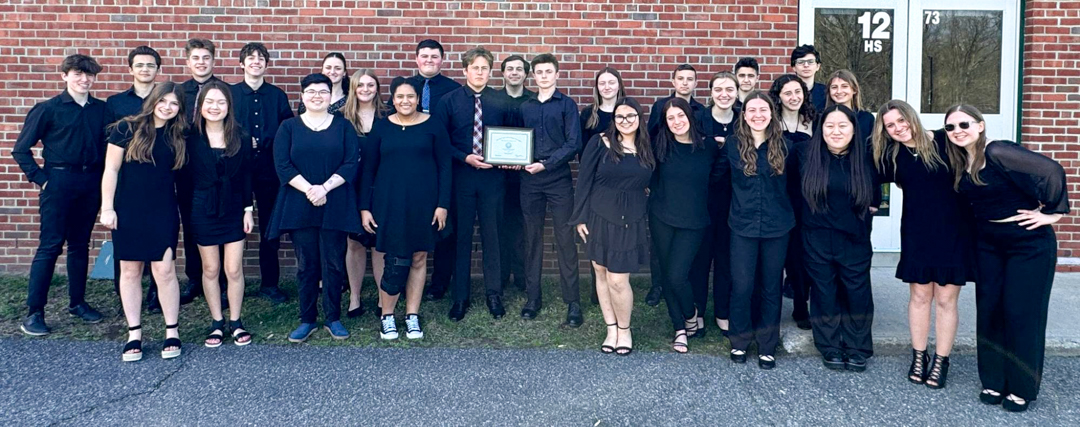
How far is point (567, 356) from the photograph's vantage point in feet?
16.3

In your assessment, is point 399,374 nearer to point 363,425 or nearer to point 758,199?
point 363,425

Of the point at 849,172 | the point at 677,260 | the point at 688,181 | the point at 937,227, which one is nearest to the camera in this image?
the point at 937,227

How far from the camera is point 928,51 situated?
285 inches

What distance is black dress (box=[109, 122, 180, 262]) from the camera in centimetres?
473

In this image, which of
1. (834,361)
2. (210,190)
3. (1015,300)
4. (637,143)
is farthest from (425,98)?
(1015,300)

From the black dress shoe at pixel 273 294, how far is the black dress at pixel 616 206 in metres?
2.77

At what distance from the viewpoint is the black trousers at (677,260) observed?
5.01 metres

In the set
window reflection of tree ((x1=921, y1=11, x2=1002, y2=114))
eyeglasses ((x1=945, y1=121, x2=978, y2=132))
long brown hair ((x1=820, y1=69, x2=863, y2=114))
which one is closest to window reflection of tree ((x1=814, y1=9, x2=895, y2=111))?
window reflection of tree ((x1=921, y1=11, x2=1002, y2=114))

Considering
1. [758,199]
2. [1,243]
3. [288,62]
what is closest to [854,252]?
[758,199]

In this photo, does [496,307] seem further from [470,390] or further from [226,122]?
[226,122]

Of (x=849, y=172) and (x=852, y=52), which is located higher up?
(x=852, y=52)

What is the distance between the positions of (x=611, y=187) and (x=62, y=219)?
3.90 m

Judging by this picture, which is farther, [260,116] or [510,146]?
[260,116]

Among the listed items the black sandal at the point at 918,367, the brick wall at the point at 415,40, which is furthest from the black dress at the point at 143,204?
the black sandal at the point at 918,367
